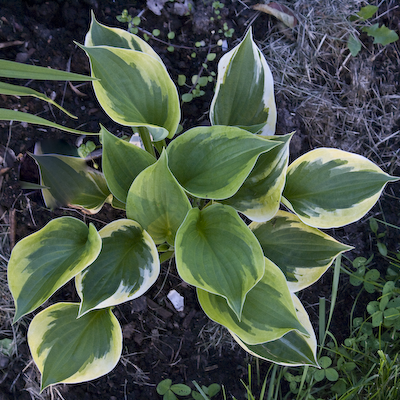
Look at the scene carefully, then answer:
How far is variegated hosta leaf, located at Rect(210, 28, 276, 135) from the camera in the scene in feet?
3.04

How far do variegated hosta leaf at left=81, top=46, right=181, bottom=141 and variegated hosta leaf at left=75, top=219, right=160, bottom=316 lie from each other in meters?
0.27

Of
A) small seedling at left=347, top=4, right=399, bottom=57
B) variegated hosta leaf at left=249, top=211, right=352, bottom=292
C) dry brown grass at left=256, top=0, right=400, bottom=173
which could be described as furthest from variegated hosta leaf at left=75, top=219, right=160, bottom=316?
small seedling at left=347, top=4, right=399, bottom=57

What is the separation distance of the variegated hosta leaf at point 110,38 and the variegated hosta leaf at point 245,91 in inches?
7.7

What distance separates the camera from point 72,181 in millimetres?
1042

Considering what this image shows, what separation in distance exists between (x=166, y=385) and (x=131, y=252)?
60 cm

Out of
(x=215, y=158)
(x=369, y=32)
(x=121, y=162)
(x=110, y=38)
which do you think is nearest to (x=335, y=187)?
(x=215, y=158)

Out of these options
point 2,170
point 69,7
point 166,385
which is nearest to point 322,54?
point 69,7

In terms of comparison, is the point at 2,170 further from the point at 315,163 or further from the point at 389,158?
the point at 389,158

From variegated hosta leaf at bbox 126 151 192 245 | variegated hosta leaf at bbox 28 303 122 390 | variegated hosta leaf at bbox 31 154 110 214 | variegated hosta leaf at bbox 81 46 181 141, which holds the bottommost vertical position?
variegated hosta leaf at bbox 28 303 122 390

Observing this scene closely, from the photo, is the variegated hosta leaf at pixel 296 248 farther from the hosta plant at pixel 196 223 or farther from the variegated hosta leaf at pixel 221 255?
the variegated hosta leaf at pixel 221 255

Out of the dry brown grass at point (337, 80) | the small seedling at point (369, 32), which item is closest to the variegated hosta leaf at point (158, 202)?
the dry brown grass at point (337, 80)

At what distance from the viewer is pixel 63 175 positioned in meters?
1.04

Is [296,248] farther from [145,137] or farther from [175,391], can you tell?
[175,391]

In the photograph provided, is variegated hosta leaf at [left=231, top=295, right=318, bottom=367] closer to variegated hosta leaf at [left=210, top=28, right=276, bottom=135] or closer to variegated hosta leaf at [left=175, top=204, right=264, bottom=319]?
variegated hosta leaf at [left=175, top=204, right=264, bottom=319]
